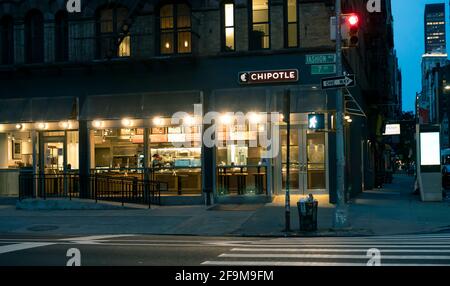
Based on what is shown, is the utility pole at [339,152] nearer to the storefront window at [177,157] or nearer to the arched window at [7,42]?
the storefront window at [177,157]

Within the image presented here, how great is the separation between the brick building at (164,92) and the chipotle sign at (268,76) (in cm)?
13

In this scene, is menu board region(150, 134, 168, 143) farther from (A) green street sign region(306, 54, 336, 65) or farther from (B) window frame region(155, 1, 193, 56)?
(A) green street sign region(306, 54, 336, 65)

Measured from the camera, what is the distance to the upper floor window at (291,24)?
23.0 meters

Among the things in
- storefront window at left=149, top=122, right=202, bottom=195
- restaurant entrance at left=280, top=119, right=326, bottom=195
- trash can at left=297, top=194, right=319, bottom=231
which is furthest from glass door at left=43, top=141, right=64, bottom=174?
trash can at left=297, top=194, right=319, bottom=231

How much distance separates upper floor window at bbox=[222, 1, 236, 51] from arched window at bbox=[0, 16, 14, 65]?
945 cm

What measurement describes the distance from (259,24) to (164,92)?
464 cm

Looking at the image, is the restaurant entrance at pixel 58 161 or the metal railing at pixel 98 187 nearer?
the metal railing at pixel 98 187

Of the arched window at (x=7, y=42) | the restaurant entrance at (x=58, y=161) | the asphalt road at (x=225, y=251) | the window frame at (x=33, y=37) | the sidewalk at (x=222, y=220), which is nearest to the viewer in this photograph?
the asphalt road at (x=225, y=251)

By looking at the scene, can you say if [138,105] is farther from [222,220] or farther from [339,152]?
[339,152]

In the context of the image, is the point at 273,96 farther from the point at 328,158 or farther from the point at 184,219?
the point at 184,219

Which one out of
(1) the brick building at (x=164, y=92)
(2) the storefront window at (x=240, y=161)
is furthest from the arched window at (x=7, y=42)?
(2) the storefront window at (x=240, y=161)

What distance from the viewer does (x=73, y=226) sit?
18438mm

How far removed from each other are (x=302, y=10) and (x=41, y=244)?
13522 millimetres

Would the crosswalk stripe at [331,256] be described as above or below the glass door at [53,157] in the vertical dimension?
below
